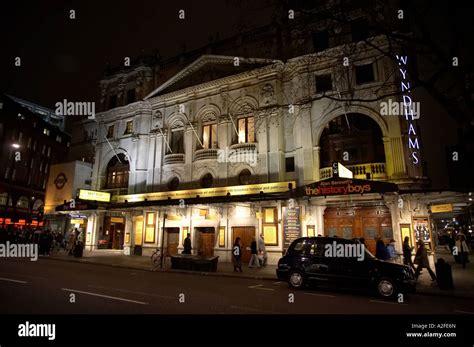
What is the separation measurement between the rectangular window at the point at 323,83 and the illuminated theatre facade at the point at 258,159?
77 millimetres

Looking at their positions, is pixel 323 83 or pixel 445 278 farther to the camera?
pixel 323 83

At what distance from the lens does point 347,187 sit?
15.0 meters

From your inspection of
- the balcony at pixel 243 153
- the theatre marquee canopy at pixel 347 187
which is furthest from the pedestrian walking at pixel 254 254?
the balcony at pixel 243 153

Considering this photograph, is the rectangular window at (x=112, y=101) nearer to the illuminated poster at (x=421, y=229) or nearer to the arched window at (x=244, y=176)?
the arched window at (x=244, y=176)

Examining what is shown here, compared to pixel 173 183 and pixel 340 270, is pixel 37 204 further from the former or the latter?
pixel 340 270

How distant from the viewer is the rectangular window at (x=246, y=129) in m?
23.7

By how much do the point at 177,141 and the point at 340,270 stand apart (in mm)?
20251

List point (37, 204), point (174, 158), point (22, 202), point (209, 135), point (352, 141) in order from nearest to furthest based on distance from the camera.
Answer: point (352, 141) < point (209, 135) < point (174, 158) < point (22, 202) < point (37, 204)

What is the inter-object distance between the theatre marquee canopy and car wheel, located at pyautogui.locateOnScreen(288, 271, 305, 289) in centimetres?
557

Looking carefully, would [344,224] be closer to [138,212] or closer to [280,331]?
[280,331]

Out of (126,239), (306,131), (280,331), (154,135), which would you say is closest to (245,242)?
(306,131)

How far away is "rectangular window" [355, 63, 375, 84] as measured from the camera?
2048 centimetres

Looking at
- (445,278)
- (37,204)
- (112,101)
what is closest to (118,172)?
(112,101)

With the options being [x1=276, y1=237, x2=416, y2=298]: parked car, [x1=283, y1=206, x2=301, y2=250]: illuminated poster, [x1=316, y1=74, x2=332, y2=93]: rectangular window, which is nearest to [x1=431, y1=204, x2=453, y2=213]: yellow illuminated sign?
[x1=283, y1=206, x2=301, y2=250]: illuminated poster
